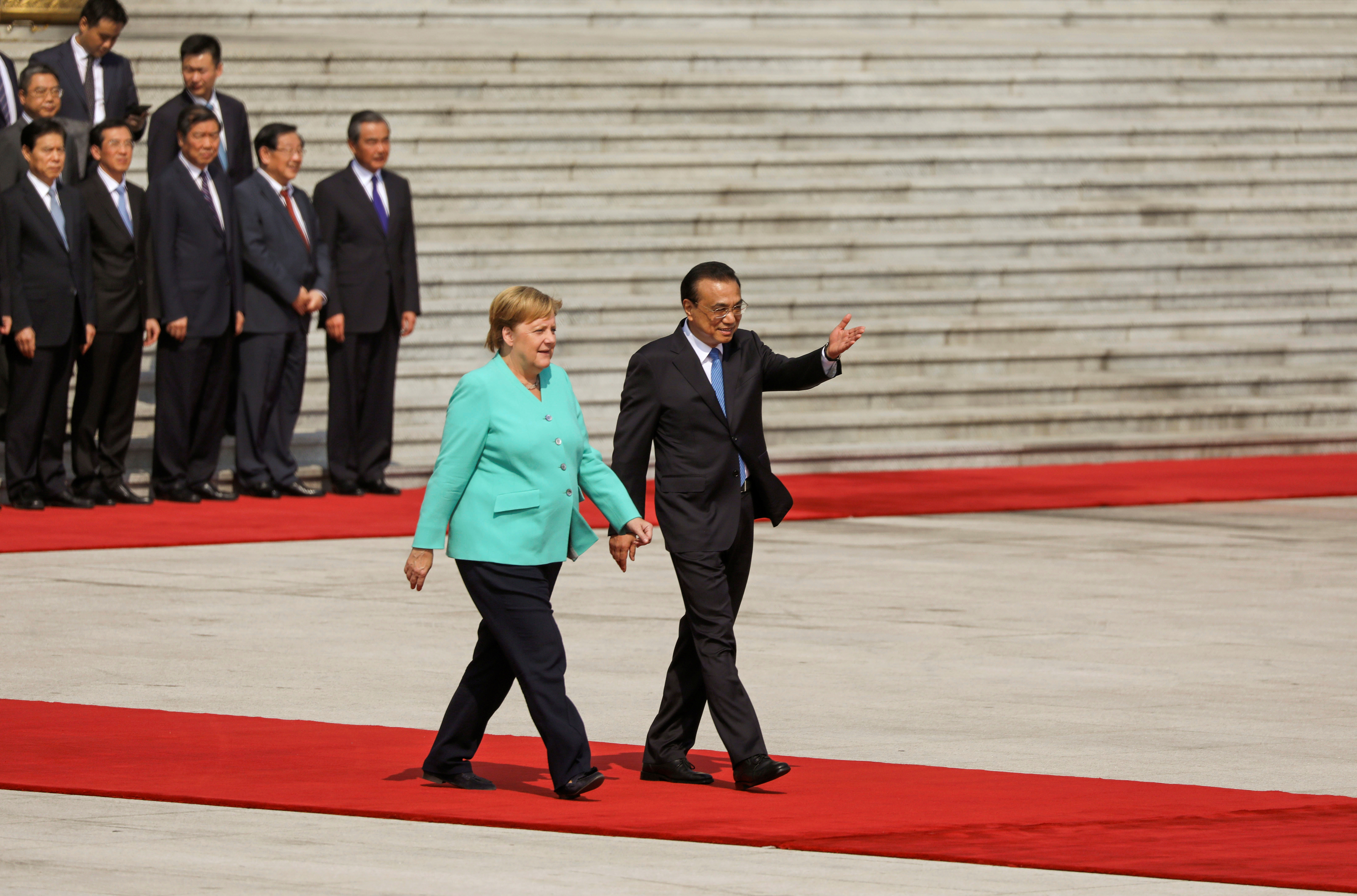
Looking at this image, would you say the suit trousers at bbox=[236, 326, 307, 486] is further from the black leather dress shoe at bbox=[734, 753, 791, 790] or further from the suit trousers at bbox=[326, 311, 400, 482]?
the black leather dress shoe at bbox=[734, 753, 791, 790]

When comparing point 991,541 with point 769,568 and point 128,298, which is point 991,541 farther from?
point 128,298

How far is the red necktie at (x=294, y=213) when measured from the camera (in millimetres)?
13539

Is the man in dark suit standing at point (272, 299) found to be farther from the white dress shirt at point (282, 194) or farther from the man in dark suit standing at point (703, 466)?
the man in dark suit standing at point (703, 466)

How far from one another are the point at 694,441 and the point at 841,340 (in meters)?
0.56

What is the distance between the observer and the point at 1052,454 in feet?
53.4

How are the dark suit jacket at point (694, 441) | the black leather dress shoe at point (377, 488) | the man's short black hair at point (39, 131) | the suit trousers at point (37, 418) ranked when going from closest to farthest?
the dark suit jacket at point (694, 441), the man's short black hair at point (39, 131), the suit trousers at point (37, 418), the black leather dress shoe at point (377, 488)

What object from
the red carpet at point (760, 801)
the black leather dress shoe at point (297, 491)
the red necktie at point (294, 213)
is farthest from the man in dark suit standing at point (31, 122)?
the red carpet at point (760, 801)

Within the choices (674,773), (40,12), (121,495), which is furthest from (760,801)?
(40,12)

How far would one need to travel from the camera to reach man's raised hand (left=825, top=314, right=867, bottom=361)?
6684 mm

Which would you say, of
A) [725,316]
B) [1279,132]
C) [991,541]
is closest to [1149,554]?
[991,541]

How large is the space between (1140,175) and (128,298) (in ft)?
32.3

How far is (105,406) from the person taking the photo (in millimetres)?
12852

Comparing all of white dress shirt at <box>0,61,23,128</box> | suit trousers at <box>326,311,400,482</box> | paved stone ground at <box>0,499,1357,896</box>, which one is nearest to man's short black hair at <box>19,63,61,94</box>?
white dress shirt at <box>0,61,23,128</box>

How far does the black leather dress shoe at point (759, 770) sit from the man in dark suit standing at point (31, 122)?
7832 mm
